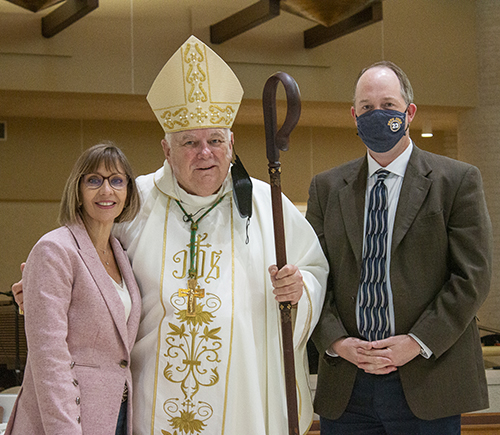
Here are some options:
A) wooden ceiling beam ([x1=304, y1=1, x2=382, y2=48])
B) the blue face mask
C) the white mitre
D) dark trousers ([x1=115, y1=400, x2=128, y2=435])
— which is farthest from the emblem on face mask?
wooden ceiling beam ([x1=304, y1=1, x2=382, y2=48])

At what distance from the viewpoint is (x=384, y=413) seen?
2.24m

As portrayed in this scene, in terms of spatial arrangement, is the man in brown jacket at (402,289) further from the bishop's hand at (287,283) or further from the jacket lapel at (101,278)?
the jacket lapel at (101,278)

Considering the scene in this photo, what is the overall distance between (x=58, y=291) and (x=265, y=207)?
35.5 inches

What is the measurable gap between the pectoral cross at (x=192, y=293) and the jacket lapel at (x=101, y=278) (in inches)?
11.2

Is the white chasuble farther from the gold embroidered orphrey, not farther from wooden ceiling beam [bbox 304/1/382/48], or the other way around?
wooden ceiling beam [bbox 304/1/382/48]

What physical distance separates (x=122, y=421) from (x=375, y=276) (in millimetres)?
965

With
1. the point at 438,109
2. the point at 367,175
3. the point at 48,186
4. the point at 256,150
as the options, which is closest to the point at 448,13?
the point at 438,109

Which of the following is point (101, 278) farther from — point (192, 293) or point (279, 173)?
point (279, 173)

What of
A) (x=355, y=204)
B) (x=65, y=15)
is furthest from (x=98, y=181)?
(x=65, y=15)

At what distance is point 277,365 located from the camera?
2.45 meters

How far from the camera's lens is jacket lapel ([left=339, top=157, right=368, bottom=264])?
2344 mm

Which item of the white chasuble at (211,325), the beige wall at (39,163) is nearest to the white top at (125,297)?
the white chasuble at (211,325)

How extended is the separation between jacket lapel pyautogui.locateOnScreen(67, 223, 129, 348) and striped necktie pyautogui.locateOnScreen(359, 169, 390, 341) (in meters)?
0.81

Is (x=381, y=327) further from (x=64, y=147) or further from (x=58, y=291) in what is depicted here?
(x=64, y=147)
